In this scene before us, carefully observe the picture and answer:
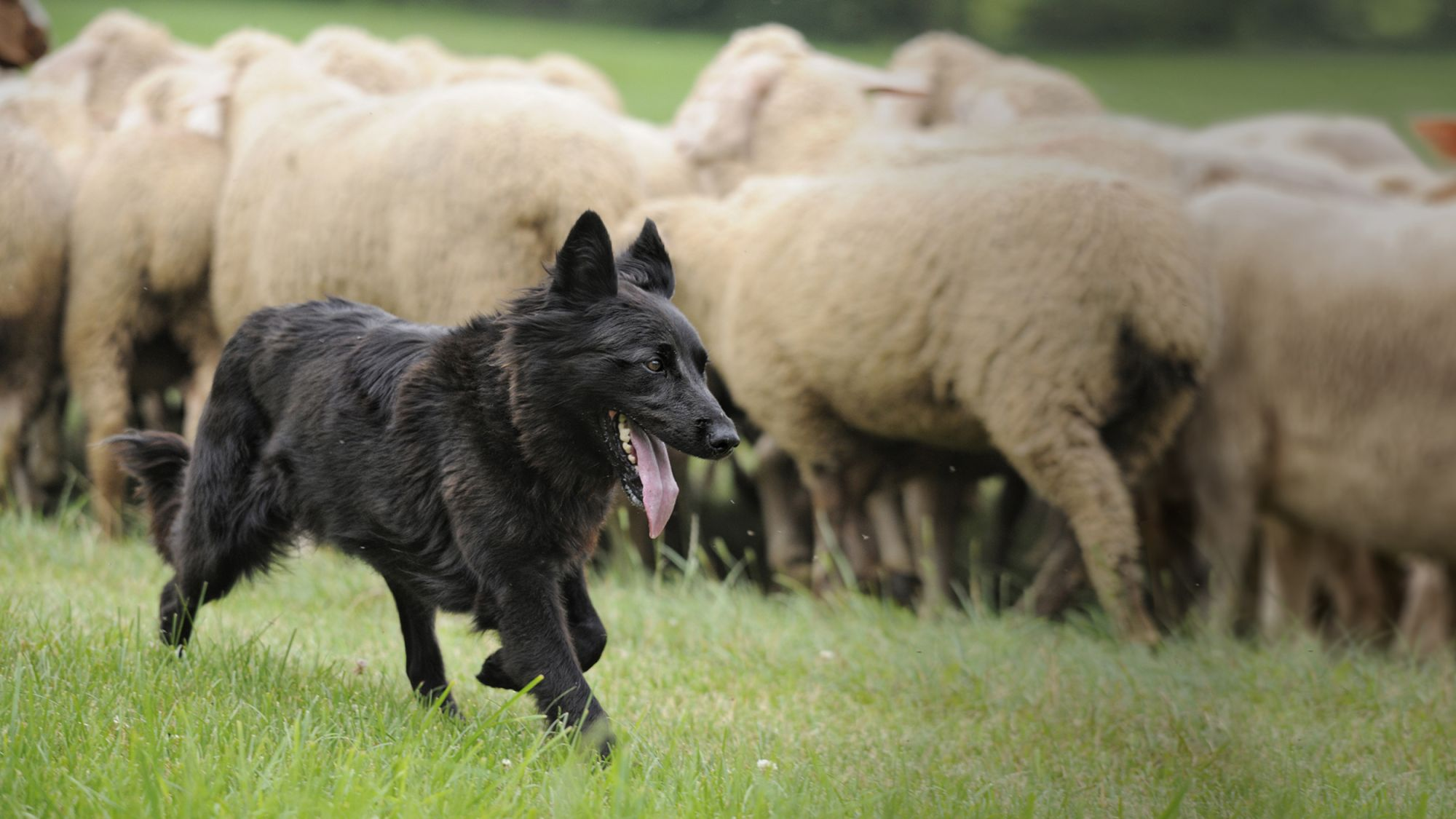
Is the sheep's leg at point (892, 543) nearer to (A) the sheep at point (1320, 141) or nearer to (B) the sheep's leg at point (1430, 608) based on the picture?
(A) the sheep at point (1320, 141)

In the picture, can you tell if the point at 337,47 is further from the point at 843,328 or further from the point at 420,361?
the point at 420,361

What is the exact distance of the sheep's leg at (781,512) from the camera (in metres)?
6.92

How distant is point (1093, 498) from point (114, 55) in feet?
22.1

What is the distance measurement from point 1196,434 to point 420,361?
4.34 m

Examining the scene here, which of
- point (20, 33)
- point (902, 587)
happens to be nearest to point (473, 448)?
point (20, 33)

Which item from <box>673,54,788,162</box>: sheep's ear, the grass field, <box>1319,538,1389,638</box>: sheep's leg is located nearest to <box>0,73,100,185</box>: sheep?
the grass field

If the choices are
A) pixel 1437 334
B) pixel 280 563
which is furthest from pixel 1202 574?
pixel 280 563

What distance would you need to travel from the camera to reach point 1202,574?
6.96 meters

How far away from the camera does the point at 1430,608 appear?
22.8 ft

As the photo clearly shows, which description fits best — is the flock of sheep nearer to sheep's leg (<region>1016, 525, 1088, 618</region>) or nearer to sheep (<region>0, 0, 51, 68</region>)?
sheep's leg (<region>1016, 525, 1088, 618</region>)

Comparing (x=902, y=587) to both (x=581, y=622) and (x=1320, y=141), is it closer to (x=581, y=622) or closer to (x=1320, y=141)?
(x=1320, y=141)

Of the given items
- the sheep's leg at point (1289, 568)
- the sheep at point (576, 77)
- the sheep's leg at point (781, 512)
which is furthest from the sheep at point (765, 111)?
the sheep's leg at point (1289, 568)

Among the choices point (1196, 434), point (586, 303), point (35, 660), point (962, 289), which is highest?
point (586, 303)

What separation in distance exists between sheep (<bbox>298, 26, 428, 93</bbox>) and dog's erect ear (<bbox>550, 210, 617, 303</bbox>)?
5.26m
